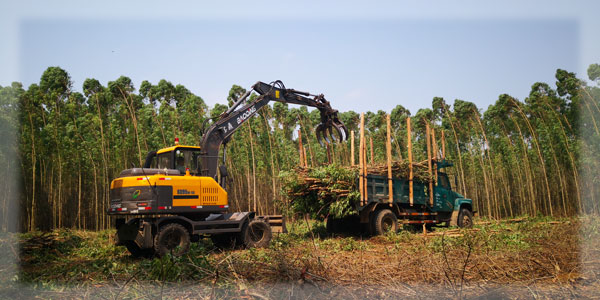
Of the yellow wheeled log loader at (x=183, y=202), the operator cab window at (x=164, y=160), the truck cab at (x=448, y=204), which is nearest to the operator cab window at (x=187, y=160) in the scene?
the yellow wheeled log loader at (x=183, y=202)

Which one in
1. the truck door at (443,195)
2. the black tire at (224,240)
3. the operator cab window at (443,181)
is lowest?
the black tire at (224,240)

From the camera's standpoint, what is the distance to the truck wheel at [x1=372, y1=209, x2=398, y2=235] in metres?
11.2

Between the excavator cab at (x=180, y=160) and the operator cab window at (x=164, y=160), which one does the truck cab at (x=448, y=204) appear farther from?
the operator cab window at (x=164, y=160)

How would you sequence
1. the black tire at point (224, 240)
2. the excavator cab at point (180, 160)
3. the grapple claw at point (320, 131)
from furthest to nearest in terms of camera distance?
the grapple claw at point (320, 131), the black tire at point (224, 240), the excavator cab at point (180, 160)

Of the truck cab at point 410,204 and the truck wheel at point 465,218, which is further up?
the truck cab at point 410,204

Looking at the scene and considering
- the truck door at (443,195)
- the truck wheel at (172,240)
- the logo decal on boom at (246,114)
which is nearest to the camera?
the truck wheel at (172,240)

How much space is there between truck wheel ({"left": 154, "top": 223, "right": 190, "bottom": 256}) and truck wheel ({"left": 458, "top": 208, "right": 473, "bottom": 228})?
8669 millimetres

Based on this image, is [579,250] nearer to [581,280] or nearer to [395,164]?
[581,280]

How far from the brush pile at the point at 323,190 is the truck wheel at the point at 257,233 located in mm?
1128

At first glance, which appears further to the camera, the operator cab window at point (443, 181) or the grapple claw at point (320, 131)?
the operator cab window at point (443, 181)

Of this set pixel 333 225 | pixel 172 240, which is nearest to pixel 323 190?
pixel 333 225

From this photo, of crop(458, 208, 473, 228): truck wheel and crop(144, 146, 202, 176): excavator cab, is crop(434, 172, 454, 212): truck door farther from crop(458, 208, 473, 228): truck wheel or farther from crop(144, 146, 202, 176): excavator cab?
crop(144, 146, 202, 176): excavator cab

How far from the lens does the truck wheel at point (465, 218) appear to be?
13523mm

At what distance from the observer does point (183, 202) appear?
374 inches
